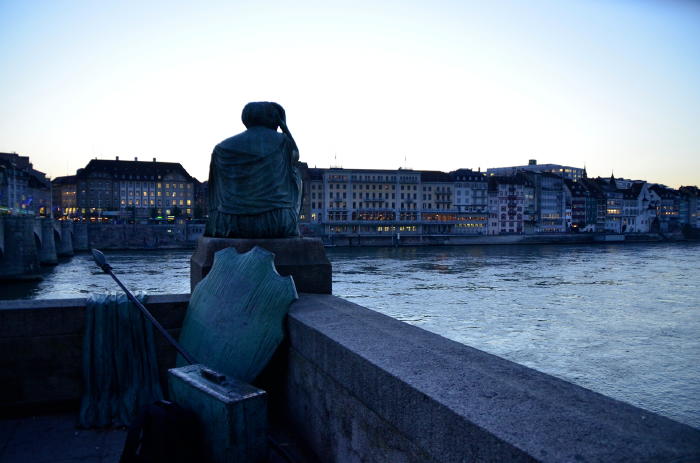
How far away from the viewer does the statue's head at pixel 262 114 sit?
4641 millimetres

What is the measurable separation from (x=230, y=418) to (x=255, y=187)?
2.42m

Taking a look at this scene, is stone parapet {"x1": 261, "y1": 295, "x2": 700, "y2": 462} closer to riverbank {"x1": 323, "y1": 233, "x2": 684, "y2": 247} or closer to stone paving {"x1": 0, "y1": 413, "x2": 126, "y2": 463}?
stone paving {"x1": 0, "y1": 413, "x2": 126, "y2": 463}

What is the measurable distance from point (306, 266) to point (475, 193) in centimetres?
9254

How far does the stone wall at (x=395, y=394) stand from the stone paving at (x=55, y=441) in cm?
20

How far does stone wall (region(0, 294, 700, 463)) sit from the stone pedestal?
0.29 meters

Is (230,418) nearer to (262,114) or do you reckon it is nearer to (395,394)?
(395,394)

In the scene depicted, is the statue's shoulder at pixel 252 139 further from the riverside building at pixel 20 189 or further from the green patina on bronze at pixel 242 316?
the riverside building at pixel 20 189

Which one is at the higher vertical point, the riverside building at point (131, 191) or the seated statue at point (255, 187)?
the riverside building at point (131, 191)

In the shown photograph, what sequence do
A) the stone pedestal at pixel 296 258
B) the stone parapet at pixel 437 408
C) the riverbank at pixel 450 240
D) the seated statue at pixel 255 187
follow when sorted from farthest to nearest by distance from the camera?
1. the riverbank at pixel 450 240
2. the seated statue at pixel 255 187
3. the stone pedestal at pixel 296 258
4. the stone parapet at pixel 437 408

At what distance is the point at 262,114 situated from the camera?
4645 mm

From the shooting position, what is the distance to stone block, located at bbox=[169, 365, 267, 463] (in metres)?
2.25

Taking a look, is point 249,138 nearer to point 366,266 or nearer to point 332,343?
point 332,343

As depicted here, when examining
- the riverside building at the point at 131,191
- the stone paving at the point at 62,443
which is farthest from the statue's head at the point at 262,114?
the riverside building at the point at 131,191

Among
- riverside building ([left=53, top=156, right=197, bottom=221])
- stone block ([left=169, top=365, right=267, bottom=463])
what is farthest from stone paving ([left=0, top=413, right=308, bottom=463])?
riverside building ([left=53, top=156, right=197, bottom=221])
